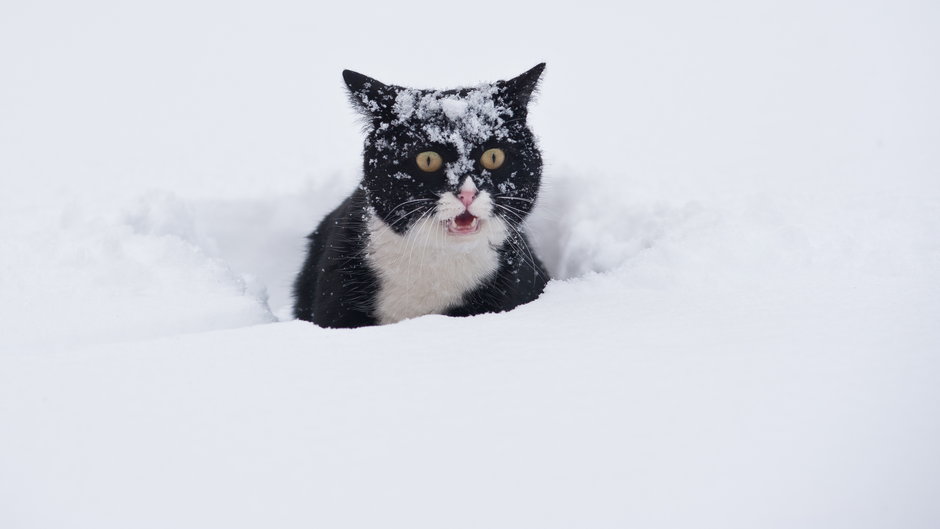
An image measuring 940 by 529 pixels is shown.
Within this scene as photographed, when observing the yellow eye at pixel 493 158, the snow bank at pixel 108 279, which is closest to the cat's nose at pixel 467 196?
the yellow eye at pixel 493 158

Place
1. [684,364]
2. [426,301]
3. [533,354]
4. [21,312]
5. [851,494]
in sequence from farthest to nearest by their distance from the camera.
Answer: [426,301] < [21,312] < [533,354] < [684,364] < [851,494]

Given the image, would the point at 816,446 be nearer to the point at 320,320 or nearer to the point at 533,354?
the point at 533,354

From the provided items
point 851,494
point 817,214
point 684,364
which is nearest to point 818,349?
point 684,364

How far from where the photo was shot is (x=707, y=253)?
7.91 ft

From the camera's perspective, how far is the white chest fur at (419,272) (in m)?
2.64

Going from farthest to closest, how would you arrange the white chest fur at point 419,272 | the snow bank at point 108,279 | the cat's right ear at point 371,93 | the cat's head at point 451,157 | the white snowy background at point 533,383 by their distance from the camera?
the white chest fur at point 419,272 < the cat's right ear at point 371,93 < the cat's head at point 451,157 < the snow bank at point 108,279 < the white snowy background at point 533,383

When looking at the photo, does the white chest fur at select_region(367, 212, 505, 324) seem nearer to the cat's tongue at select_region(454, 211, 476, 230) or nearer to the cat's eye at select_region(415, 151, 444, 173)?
the cat's tongue at select_region(454, 211, 476, 230)

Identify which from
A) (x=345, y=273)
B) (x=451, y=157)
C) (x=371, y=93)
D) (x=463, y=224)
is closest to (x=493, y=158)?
(x=451, y=157)

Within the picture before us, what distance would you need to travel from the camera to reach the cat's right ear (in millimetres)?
2492

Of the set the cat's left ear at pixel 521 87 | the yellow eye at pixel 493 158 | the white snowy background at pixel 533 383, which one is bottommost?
the white snowy background at pixel 533 383

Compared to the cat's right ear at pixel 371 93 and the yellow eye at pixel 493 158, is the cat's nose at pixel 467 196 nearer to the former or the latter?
the yellow eye at pixel 493 158

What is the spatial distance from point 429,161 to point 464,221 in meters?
0.25

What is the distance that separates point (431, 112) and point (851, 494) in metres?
1.76

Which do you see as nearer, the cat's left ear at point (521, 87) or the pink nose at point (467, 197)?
the pink nose at point (467, 197)
